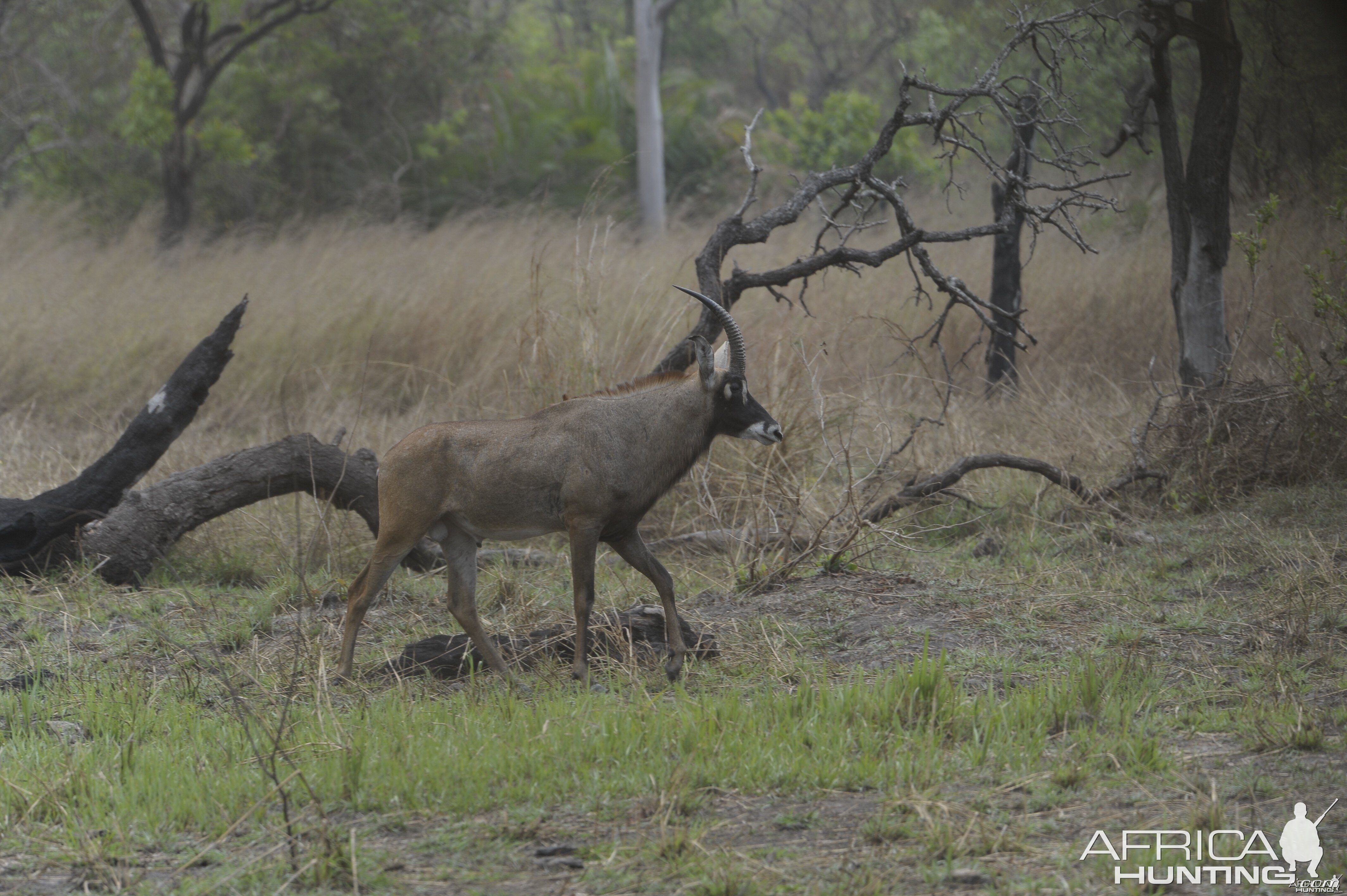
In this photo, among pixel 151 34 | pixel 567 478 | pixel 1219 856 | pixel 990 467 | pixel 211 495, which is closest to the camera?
pixel 1219 856

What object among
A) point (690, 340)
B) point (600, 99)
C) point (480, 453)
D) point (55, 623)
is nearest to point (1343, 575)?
point (690, 340)

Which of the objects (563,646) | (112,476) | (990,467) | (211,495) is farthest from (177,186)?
(563,646)

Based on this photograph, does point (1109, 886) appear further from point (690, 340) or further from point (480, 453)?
point (690, 340)

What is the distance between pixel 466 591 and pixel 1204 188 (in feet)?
21.7

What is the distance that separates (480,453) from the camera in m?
5.69

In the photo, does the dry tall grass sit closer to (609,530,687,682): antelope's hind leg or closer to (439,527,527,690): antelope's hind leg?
(609,530,687,682): antelope's hind leg

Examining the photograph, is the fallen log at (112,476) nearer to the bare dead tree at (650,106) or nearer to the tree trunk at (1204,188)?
the tree trunk at (1204,188)

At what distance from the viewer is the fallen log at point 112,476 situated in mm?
7363

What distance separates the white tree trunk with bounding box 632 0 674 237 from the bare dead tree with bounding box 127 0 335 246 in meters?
5.27

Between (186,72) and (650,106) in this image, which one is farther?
(650,106)

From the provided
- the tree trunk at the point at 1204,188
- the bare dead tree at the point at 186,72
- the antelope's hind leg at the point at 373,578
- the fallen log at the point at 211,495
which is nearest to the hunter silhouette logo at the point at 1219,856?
the antelope's hind leg at the point at 373,578

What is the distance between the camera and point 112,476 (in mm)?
7629

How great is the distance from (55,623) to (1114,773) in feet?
17.6

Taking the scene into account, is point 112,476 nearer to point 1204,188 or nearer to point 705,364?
point 705,364
